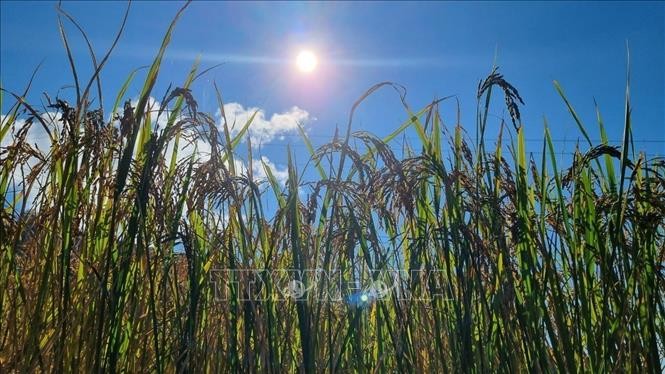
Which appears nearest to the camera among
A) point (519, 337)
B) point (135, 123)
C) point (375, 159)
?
point (135, 123)

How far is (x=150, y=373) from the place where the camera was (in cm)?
152

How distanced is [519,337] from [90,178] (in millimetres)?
1063

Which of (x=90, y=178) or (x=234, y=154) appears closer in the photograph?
(x=90, y=178)

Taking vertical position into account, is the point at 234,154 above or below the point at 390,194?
above

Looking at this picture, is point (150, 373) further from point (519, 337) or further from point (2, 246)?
point (519, 337)

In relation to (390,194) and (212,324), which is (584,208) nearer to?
(390,194)

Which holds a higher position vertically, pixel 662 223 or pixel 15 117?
pixel 15 117


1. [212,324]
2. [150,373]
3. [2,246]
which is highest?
[2,246]

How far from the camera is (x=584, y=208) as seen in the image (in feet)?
5.26

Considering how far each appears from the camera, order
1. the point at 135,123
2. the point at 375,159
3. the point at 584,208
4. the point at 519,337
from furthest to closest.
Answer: the point at 375,159 < the point at 584,208 < the point at 519,337 < the point at 135,123

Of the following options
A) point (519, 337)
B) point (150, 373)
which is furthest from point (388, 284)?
point (150, 373)

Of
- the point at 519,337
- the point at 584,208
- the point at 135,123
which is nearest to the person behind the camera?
the point at 135,123

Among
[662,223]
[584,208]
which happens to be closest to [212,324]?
[584,208]

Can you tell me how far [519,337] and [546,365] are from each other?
0.10m
